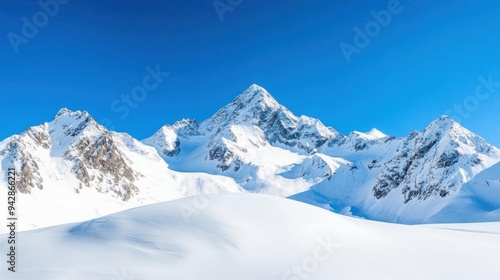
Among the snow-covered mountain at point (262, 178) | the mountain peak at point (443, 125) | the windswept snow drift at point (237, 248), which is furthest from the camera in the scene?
the mountain peak at point (443, 125)

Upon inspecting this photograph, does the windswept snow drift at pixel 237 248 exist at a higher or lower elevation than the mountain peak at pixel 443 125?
lower

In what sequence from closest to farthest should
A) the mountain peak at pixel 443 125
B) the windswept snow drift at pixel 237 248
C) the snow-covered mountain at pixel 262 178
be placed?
the windswept snow drift at pixel 237 248 < the snow-covered mountain at pixel 262 178 < the mountain peak at pixel 443 125

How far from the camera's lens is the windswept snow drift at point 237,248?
11.9 metres

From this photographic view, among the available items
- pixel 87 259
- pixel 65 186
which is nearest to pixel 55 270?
pixel 87 259

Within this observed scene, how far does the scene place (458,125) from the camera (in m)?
132

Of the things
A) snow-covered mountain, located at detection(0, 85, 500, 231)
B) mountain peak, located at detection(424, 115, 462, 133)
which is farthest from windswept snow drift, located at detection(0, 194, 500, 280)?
mountain peak, located at detection(424, 115, 462, 133)

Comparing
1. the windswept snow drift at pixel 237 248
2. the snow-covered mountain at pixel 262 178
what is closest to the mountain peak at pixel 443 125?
the snow-covered mountain at pixel 262 178

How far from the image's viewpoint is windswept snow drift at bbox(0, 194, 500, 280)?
468 inches

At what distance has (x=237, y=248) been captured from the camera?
13609mm

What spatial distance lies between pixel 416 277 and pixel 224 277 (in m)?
5.79

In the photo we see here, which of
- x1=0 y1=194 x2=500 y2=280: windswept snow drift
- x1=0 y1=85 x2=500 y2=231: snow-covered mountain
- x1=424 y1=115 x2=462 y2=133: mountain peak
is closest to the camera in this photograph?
x1=0 y1=194 x2=500 y2=280: windswept snow drift

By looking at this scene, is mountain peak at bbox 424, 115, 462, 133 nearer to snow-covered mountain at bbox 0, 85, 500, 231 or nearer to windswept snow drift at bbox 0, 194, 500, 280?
snow-covered mountain at bbox 0, 85, 500, 231

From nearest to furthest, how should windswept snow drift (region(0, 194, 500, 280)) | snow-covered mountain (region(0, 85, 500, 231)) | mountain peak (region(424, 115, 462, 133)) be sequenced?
windswept snow drift (region(0, 194, 500, 280)), snow-covered mountain (region(0, 85, 500, 231)), mountain peak (region(424, 115, 462, 133))

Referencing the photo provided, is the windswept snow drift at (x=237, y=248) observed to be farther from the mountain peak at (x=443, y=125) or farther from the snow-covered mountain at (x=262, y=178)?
the mountain peak at (x=443, y=125)
